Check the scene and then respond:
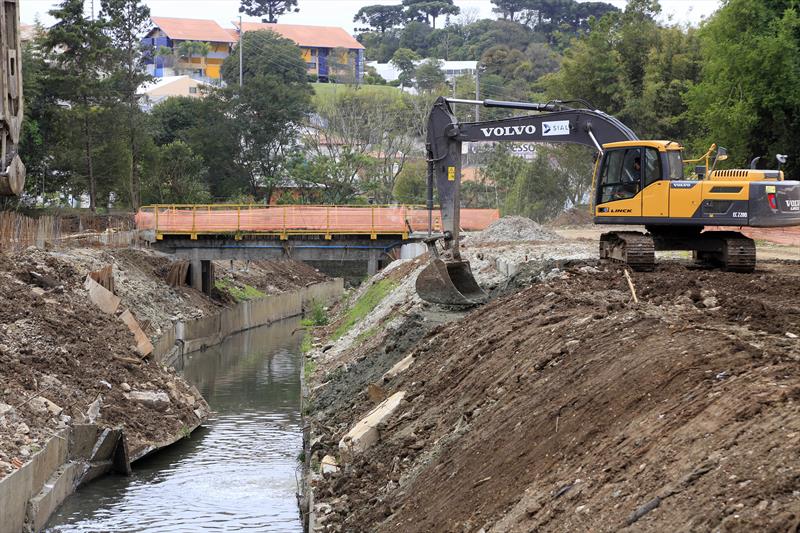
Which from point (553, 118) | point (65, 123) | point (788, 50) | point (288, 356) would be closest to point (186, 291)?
point (288, 356)

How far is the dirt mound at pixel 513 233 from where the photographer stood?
43906 millimetres

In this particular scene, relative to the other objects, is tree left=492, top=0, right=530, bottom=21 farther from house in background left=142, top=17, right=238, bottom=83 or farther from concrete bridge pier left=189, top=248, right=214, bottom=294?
concrete bridge pier left=189, top=248, right=214, bottom=294

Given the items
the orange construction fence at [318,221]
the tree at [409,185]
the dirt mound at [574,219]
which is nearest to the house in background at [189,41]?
the tree at [409,185]

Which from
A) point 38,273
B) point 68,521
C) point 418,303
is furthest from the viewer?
point 38,273

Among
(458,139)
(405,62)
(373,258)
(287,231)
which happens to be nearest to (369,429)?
(458,139)

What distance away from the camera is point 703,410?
10359mm

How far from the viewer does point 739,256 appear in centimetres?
2373

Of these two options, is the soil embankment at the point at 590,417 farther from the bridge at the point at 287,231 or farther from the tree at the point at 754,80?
the bridge at the point at 287,231

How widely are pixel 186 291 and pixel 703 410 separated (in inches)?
1678

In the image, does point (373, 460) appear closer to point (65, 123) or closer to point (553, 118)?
point (553, 118)

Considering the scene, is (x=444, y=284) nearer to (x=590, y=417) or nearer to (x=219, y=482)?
(x=219, y=482)

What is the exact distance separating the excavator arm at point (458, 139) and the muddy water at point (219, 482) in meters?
5.00

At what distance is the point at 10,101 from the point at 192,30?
150 m

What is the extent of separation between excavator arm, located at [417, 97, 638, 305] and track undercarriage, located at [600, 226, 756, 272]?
205 centimetres
